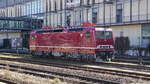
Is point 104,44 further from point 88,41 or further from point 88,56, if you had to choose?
point 88,56

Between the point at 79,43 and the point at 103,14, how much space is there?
81.6 feet

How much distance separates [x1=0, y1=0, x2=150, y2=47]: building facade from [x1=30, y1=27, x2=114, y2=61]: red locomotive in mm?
16713

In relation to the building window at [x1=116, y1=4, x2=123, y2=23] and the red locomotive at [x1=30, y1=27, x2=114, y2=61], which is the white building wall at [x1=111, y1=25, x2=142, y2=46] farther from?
the red locomotive at [x1=30, y1=27, x2=114, y2=61]

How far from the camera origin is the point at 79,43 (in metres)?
28.4

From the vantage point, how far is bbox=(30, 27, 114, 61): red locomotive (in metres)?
26.7

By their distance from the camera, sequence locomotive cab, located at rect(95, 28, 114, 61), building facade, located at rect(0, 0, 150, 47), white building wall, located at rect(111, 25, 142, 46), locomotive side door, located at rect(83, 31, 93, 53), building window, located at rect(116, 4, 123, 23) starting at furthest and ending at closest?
building window, located at rect(116, 4, 123, 23)
white building wall, located at rect(111, 25, 142, 46)
building facade, located at rect(0, 0, 150, 47)
locomotive side door, located at rect(83, 31, 93, 53)
locomotive cab, located at rect(95, 28, 114, 61)

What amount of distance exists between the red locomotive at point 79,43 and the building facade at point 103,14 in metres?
16.7

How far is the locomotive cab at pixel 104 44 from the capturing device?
26.6 m

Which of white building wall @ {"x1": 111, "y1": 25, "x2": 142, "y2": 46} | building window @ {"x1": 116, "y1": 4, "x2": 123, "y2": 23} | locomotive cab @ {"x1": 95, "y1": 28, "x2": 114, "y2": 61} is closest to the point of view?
locomotive cab @ {"x1": 95, "y1": 28, "x2": 114, "y2": 61}

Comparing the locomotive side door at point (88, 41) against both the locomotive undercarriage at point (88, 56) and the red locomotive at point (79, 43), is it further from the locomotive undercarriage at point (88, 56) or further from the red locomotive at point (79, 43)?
the locomotive undercarriage at point (88, 56)

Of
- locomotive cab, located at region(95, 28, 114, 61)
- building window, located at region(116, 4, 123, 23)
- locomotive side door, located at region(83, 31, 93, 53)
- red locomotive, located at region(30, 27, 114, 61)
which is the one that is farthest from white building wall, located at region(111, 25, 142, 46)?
locomotive side door, located at region(83, 31, 93, 53)

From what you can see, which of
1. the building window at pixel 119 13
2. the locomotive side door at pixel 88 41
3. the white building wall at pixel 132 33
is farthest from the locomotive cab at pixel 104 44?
the building window at pixel 119 13

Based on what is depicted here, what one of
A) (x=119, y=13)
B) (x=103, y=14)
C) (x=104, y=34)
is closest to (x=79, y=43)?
(x=104, y=34)

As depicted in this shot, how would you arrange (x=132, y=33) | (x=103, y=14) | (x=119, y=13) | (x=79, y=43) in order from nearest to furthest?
(x=79, y=43)
(x=132, y=33)
(x=119, y=13)
(x=103, y=14)
